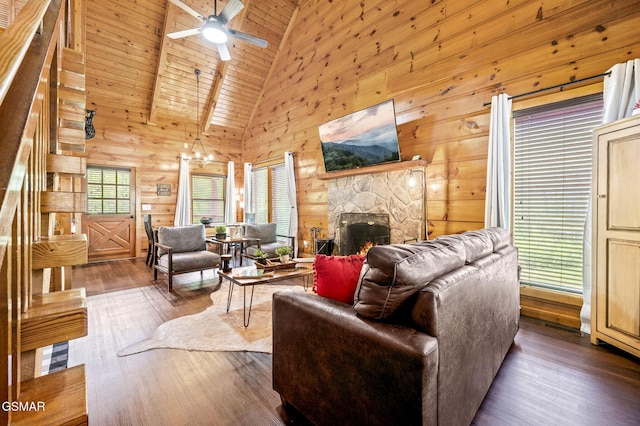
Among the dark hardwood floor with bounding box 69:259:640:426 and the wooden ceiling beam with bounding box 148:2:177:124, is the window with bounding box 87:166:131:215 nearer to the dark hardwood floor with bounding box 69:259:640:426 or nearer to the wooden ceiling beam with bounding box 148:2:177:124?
the wooden ceiling beam with bounding box 148:2:177:124

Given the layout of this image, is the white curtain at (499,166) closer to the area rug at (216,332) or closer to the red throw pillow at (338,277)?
the red throw pillow at (338,277)

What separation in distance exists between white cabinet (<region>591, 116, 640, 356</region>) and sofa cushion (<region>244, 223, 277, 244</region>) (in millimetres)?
4790

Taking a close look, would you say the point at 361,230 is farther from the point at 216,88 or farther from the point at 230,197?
the point at 216,88

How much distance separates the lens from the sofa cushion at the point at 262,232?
5762 mm

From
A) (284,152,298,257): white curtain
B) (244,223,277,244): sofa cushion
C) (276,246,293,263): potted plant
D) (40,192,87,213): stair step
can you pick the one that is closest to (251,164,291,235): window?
(284,152,298,257): white curtain

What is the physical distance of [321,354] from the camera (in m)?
1.48

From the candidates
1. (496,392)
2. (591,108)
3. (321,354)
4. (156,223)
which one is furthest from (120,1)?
(496,392)

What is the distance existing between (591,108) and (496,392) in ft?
9.45

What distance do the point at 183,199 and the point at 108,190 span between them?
155 centimetres

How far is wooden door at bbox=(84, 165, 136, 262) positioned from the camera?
6434 mm

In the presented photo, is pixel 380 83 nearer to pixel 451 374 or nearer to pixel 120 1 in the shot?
pixel 451 374

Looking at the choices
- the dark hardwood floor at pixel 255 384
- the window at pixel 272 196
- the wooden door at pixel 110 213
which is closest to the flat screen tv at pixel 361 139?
the window at pixel 272 196

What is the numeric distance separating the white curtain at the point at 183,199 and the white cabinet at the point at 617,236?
7491mm

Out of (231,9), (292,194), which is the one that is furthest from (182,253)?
(231,9)
